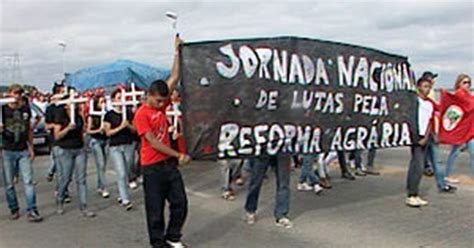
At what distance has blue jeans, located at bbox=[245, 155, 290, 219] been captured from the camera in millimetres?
6961

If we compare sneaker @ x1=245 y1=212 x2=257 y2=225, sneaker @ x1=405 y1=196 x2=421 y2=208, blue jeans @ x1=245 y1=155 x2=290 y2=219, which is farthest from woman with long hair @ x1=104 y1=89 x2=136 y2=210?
sneaker @ x1=405 y1=196 x2=421 y2=208

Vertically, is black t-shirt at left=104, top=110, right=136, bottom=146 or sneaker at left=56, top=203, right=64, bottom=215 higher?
black t-shirt at left=104, top=110, right=136, bottom=146

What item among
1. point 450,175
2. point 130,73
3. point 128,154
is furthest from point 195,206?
point 130,73

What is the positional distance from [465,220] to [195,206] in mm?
3572

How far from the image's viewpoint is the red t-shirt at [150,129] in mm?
5766

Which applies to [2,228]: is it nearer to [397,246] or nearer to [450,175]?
[397,246]

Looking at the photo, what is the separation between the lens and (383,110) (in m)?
7.75

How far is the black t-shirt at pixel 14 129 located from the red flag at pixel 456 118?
263 inches

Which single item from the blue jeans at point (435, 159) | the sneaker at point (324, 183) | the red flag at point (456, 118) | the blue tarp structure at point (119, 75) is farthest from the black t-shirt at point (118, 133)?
the blue tarp structure at point (119, 75)

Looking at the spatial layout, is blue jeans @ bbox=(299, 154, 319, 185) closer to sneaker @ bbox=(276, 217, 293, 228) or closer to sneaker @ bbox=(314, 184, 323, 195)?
sneaker @ bbox=(314, 184, 323, 195)

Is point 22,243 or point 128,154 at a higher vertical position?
point 128,154

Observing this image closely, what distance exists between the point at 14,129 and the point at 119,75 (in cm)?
1261

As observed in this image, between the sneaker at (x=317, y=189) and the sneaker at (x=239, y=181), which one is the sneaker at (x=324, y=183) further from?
the sneaker at (x=239, y=181)

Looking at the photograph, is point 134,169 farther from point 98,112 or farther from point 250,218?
point 250,218
